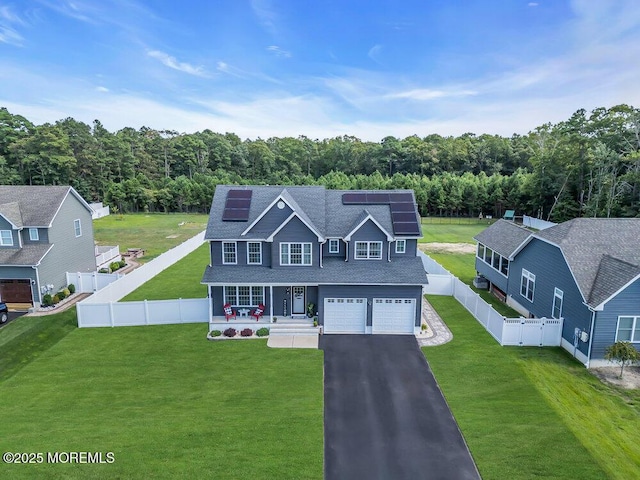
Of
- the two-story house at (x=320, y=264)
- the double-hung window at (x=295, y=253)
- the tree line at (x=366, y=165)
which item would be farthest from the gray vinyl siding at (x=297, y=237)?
the tree line at (x=366, y=165)

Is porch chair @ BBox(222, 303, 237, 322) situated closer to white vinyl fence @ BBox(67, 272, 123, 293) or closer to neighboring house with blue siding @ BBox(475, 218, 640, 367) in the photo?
white vinyl fence @ BBox(67, 272, 123, 293)

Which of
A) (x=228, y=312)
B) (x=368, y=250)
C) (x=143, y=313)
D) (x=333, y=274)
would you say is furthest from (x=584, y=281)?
(x=143, y=313)

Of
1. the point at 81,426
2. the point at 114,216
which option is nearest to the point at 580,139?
the point at 81,426

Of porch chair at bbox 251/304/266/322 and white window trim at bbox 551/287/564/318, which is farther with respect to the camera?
porch chair at bbox 251/304/266/322

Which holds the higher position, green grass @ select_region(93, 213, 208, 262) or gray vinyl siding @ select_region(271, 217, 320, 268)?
gray vinyl siding @ select_region(271, 217, 320, 268)

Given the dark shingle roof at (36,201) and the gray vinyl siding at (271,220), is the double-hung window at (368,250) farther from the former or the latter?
the dark shingle roof at (36,201)

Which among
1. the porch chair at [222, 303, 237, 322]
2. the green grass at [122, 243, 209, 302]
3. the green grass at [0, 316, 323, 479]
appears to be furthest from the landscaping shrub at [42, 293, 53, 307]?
the porch chair at [222, 303, 237, 322]
